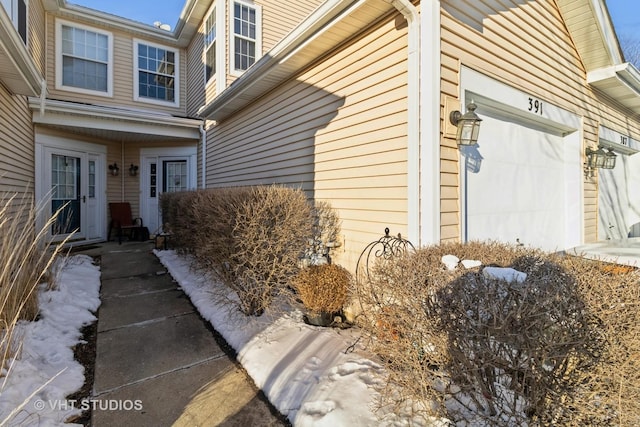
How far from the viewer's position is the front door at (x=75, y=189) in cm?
752

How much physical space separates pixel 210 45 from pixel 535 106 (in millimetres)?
7731

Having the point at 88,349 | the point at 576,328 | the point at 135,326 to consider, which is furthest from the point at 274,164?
the point at 576,328

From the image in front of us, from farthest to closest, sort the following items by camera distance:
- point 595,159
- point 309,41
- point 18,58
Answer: point 595,159 < point 18,58 < point 309,41

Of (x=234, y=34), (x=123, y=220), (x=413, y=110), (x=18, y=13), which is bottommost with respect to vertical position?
(x=123, y=220)

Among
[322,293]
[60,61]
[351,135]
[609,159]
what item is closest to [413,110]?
[351,135]

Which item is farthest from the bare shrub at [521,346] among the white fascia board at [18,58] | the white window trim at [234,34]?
the white window trim at [234,34]

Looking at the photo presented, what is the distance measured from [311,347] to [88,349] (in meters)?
2.14

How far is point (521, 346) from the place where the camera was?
151 cm

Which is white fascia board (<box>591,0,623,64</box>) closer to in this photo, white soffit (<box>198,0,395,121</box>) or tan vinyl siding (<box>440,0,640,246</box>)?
tan vinyl siding (<box>440,0,640,246</box>)

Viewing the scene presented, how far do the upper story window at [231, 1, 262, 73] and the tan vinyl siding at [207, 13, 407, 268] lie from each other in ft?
9.92

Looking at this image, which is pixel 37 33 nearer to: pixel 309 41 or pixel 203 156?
pixel 203 156

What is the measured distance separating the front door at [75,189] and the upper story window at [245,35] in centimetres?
453

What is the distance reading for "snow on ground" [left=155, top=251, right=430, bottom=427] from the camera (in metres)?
2.17

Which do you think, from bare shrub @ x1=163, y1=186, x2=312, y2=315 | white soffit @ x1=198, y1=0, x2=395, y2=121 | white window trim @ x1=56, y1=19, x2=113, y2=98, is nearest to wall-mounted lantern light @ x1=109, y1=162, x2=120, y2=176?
white window trim @ x1=56, y1=19, x2=113, y2=98
